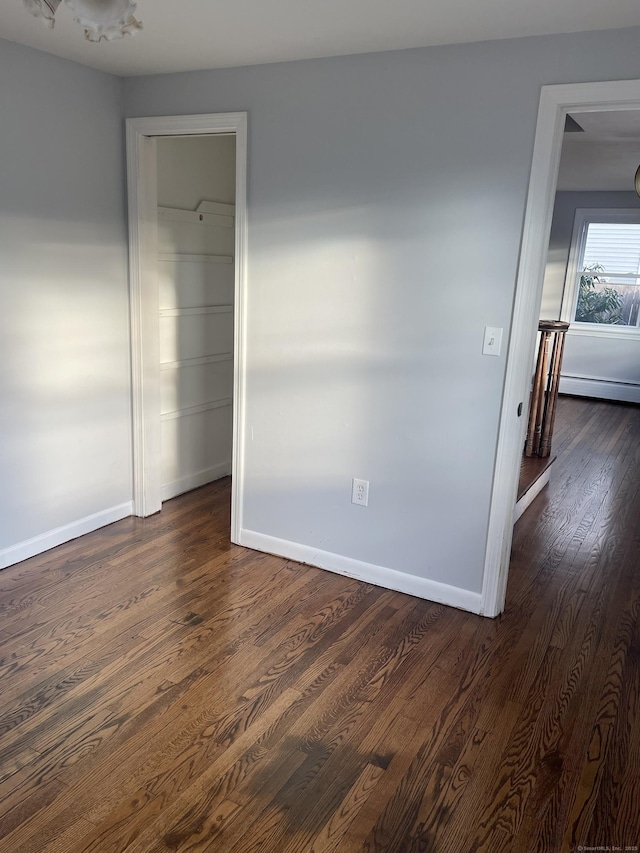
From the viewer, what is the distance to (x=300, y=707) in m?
2.40

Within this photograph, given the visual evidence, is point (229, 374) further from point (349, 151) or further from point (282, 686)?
point (282, 686)

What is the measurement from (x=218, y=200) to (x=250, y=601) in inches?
101

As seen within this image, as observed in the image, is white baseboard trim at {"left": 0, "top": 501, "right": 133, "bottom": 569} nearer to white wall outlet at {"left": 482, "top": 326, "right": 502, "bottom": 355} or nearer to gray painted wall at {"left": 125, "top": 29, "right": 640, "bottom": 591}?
gray painted wall at {"left": 125, "top": 29, "right": 640, "bottom": 591}

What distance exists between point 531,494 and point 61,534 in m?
2.90

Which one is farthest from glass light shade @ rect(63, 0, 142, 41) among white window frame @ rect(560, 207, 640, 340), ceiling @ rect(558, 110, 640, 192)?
white window frame @ rect(560, 207, 640, 340)

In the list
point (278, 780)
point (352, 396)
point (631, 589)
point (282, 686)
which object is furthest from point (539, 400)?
point (278, 780)

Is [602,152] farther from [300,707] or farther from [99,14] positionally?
[99,14]

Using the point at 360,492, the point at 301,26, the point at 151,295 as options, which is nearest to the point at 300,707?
the point at 360,492

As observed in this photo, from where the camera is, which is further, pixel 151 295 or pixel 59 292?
pixel 151 295

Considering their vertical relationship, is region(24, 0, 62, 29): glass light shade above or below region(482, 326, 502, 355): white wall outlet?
above

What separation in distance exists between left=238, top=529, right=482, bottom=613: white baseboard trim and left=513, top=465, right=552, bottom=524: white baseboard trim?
0.99 metres

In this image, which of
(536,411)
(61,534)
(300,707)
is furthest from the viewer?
(536,411)

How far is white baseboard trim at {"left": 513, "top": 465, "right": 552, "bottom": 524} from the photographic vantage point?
4.17m

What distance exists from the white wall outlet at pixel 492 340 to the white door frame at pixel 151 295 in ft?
3.96
